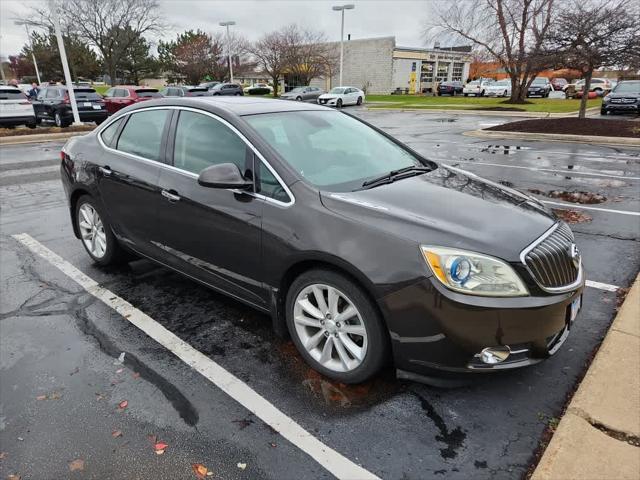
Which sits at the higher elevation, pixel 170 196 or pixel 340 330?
pixel 170 196

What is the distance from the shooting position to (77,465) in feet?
7.59

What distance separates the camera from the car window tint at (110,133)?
4.41 meters

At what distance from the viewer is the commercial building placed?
2076 inches

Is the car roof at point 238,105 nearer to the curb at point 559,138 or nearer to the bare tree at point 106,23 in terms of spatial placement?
the curb at point 559,138

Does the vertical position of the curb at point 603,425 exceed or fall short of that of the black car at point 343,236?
it falls short

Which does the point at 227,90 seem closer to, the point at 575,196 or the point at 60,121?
the point at 60,121

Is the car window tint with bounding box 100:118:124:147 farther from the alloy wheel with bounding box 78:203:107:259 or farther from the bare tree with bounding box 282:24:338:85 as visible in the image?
the bare tree with bounding box 282:24:338:85

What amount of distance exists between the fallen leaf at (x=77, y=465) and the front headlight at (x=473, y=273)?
2.02 meters

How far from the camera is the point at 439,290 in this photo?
2355mm

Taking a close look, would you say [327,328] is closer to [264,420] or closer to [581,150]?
[264,420]

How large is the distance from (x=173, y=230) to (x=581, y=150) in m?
12.1

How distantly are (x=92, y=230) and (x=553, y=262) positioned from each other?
13.8ft

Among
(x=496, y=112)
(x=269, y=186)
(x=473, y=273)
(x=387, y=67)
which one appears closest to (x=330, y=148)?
(x=269, y=186)

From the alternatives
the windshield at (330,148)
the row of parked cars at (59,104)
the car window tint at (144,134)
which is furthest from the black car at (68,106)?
the windshield at (330,148)
